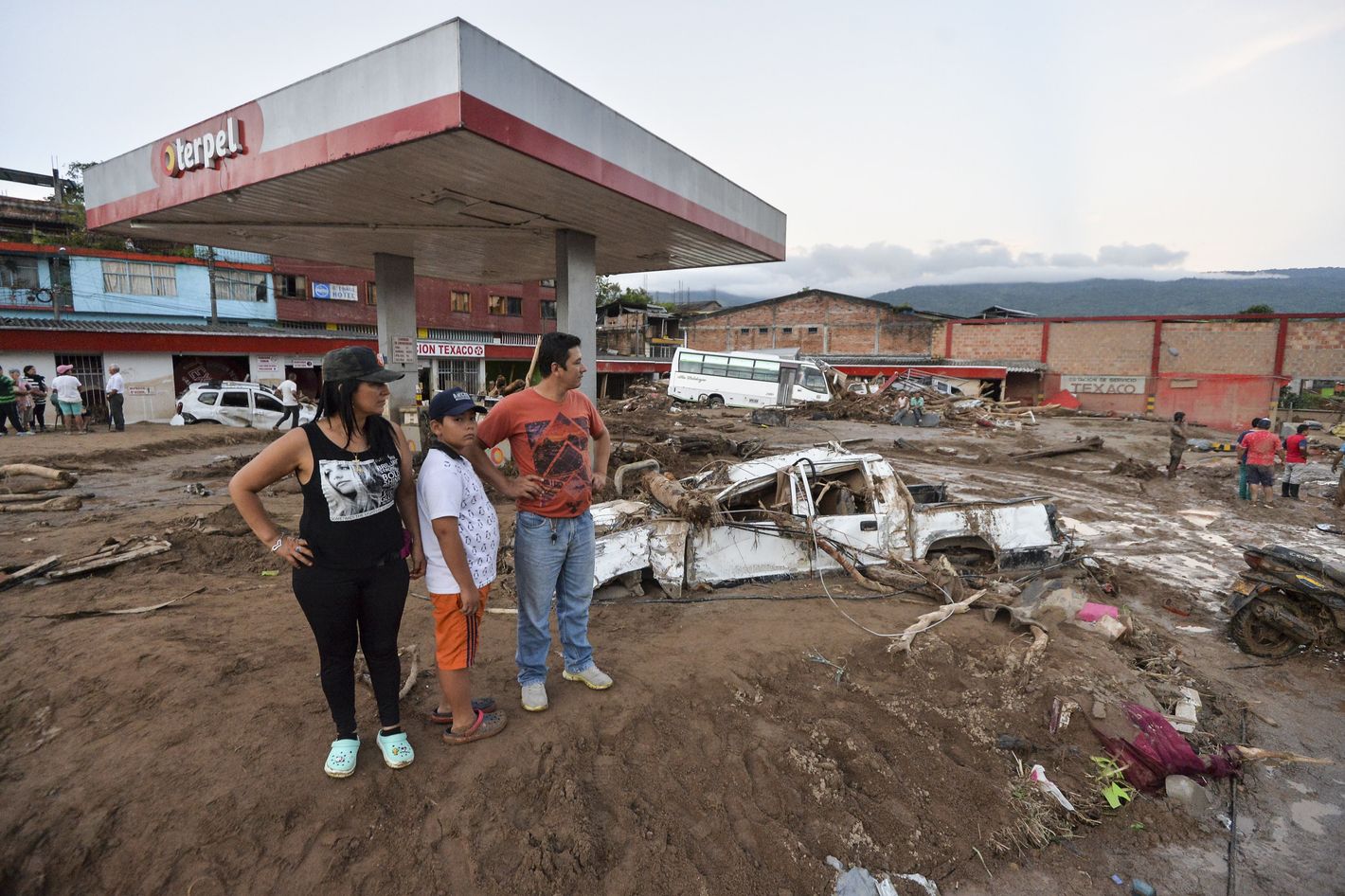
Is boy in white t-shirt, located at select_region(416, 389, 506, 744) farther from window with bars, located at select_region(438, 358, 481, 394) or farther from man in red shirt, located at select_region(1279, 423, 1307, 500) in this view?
window with bars, located at select_region(438, 358, 481, 394)

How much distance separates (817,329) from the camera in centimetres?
4356

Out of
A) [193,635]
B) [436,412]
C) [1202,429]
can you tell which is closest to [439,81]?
[436,412]

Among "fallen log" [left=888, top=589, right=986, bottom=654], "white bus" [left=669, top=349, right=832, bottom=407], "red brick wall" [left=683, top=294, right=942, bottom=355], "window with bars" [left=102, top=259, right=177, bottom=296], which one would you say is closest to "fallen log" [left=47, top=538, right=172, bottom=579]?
"fallen log" [left=888, top=589, right=986, bottom=654]

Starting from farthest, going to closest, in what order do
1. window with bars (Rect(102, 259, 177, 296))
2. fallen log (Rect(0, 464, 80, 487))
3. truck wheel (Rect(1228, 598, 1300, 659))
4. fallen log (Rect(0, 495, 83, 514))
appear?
1. window with bars (Rect(102, 259, 177, 296))
2. fallen log (Rect(0, 464, 80, 487))
3. fallen log (Rect(0, 495, 83, 514))
4. truck wheel (Rect(1228, 598, 1300, 659))

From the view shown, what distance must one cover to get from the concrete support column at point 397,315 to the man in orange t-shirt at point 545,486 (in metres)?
8.61

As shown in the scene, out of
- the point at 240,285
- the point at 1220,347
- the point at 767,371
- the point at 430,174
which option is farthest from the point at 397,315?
the point at 1220,347

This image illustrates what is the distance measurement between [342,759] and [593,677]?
1.36m

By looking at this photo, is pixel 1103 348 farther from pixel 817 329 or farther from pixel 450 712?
pixel 450 712

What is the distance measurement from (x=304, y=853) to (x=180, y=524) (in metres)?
6.57

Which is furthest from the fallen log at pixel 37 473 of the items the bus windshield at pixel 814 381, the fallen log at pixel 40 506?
the bus windshield at pixel 814 381

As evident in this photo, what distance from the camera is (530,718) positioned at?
3.44m

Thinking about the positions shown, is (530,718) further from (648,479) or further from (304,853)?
(648,479)

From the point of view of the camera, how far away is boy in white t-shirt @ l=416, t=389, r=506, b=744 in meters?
2.87

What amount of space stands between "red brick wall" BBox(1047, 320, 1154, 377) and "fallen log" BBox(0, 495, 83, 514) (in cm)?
3765
